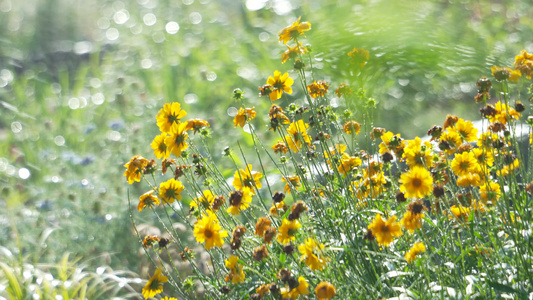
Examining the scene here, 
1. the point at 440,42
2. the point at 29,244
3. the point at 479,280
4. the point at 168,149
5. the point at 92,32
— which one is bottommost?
the point at 92,32

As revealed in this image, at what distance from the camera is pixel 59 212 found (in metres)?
3.64

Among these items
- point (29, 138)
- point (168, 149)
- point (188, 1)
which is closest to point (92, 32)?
point (188, 1)

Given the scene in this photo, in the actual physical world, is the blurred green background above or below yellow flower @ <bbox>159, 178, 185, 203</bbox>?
below

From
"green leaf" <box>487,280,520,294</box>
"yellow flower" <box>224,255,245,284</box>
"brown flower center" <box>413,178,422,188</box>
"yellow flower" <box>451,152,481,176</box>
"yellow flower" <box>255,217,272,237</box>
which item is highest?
"brown flower center" <box>413,178,422,188</box>

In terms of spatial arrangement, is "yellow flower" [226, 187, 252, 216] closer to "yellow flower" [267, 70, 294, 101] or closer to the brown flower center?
"yellow flower" [267, 70, 294, 101]

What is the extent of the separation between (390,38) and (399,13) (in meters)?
0.12

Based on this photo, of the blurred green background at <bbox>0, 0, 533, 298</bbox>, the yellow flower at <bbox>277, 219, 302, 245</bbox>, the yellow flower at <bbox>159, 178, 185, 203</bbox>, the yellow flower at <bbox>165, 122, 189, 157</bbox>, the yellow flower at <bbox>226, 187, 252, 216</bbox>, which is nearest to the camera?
the yellow flower at <bbox>277, 219, 302, 245</bbox>

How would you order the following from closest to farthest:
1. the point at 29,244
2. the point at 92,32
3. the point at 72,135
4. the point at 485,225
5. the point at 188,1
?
the point at 485,225 → the point at 29,244 → the point at 72,135 → the point at 188,1 → the point at 92,32

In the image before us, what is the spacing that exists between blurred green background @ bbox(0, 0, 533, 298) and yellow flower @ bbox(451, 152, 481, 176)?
0.31m

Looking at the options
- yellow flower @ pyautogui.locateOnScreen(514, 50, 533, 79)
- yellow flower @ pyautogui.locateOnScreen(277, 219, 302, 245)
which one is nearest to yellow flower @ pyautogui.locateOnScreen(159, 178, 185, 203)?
yellow flower @ pyautogui.locateOnScreen(277, 219, 302, 245)

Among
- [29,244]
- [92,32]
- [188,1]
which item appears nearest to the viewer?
[29,244]

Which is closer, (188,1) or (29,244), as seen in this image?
(29,244)

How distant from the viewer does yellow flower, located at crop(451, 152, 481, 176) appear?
1775 mm

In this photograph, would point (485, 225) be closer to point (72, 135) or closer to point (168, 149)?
point (168, 149)
